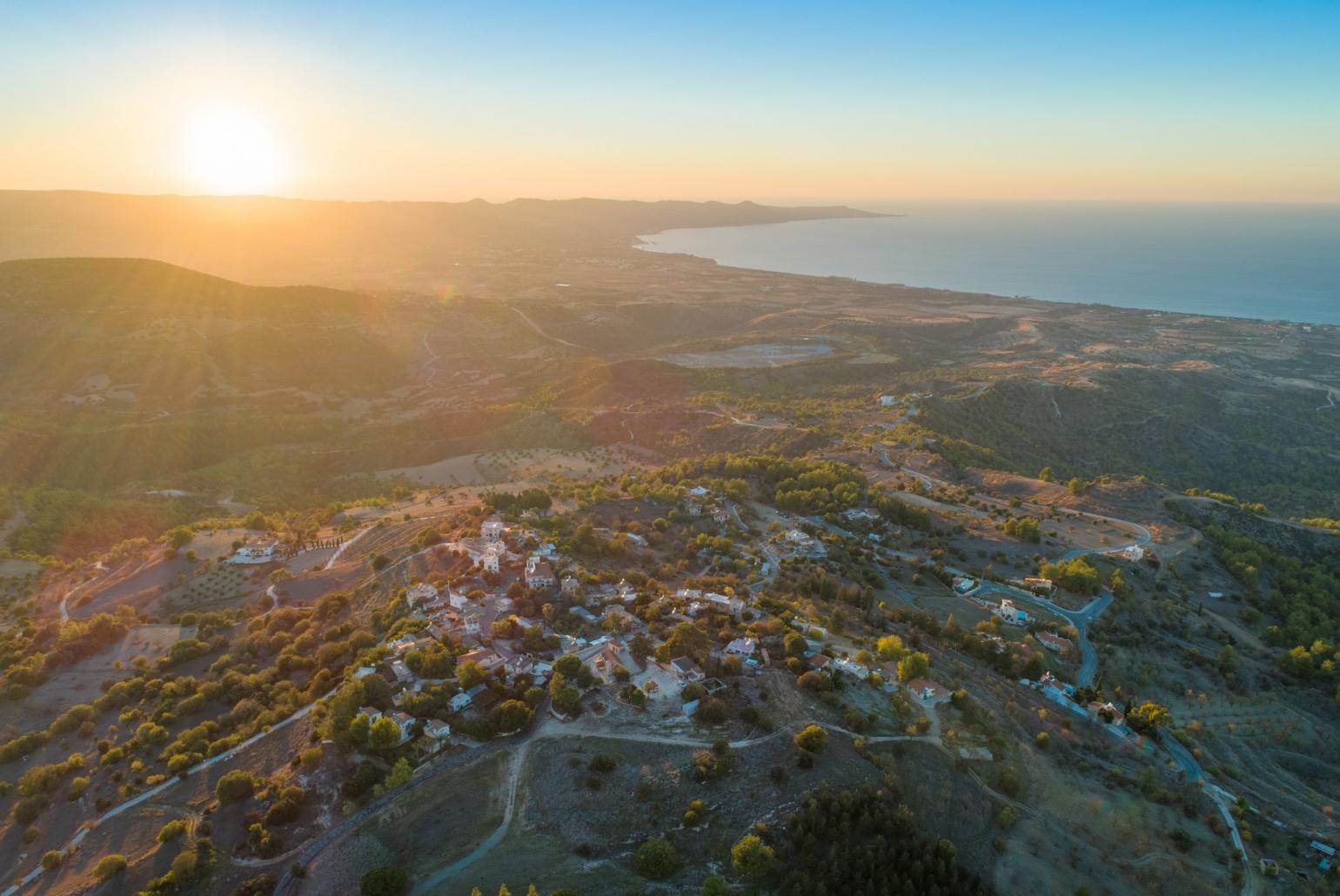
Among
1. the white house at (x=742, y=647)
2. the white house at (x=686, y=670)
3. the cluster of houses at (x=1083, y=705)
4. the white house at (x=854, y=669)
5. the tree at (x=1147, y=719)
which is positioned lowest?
the cluster of houses at (x=1083, y=705)

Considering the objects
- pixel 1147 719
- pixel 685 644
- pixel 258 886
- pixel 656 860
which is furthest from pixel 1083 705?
pixel 258 886

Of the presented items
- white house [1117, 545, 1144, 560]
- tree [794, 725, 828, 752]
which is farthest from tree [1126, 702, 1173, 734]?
white house [1117, 545, 1144, 560]

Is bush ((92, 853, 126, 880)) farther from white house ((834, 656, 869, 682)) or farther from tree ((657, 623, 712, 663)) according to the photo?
white house ((834, 656, 869, 682))

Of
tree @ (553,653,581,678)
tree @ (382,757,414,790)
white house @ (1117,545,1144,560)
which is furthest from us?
white house @ (1117,545,1144,560)

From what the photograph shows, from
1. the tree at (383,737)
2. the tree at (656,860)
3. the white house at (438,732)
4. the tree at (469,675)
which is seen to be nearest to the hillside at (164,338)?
the tree at (469,675)

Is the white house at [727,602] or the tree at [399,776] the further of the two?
the white house at [727,602]

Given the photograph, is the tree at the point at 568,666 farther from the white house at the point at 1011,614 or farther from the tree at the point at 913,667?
the white house at the point at 1011,614
